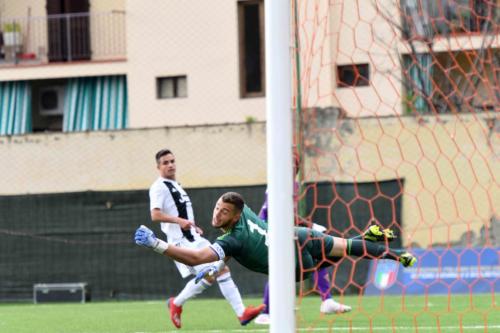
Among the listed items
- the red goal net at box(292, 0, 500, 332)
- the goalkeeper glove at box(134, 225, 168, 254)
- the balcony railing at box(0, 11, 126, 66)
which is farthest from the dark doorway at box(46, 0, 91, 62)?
the goalkeeper glove at box(134, 225, 168, 254)

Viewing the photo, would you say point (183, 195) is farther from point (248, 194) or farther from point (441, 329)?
point (248, 194)

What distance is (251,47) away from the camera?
2559 centimetres

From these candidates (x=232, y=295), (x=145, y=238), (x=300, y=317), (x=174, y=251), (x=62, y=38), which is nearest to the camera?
(x=145, y=238)

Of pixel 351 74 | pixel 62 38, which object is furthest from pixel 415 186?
pixel 62 38

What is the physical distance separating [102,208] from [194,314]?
16.3 ft

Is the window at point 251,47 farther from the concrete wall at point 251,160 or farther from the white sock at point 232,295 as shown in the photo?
the white sock at point 232,295

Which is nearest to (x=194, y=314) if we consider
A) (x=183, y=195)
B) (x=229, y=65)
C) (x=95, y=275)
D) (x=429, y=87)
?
(x=183, y=195)

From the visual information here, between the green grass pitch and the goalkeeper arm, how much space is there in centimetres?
77

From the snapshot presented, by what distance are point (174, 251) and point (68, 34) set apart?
2033 centimetres

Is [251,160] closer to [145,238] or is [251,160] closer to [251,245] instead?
[251,245]

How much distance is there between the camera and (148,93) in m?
26.1

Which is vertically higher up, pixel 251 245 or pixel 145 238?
pixel 145 238

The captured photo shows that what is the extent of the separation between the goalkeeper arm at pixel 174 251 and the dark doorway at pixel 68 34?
65.1 ft

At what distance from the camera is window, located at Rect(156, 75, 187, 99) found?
25.9 meters
